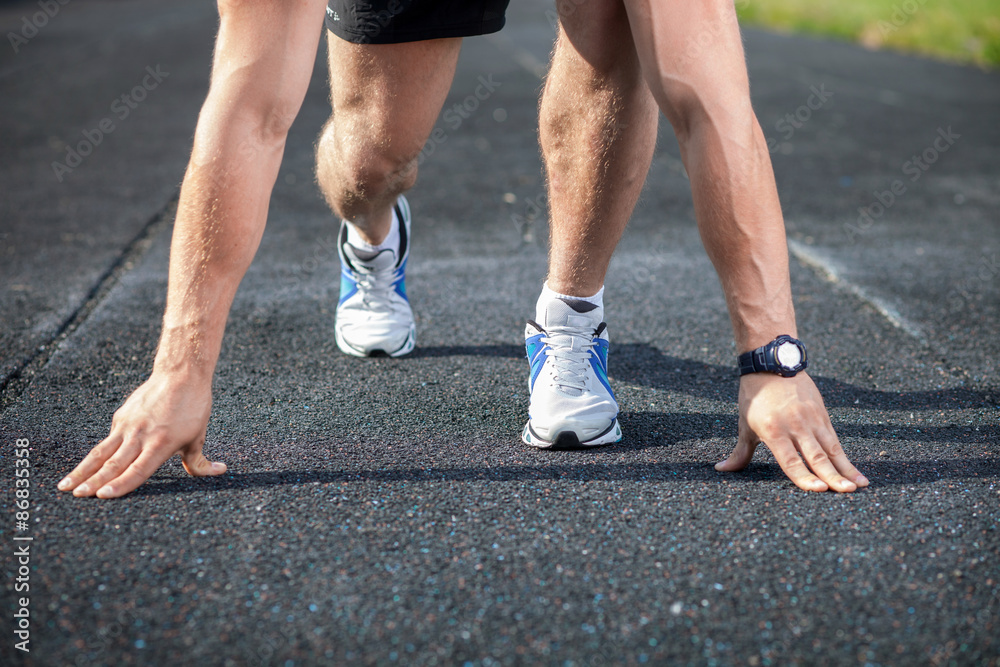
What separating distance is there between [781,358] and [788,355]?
0.06 ft

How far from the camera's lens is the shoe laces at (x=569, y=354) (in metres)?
2.18

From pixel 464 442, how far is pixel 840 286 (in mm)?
2041

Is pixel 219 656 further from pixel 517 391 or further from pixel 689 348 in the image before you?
pixel 689 348

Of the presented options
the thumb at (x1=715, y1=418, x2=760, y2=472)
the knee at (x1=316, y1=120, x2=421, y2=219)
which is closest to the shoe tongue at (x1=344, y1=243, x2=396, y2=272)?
the knee at (x1=316, y1=120, x2=421, y2=219)

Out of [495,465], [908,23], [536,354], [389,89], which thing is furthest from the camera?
[908,23]

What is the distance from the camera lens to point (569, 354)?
222 centimetres

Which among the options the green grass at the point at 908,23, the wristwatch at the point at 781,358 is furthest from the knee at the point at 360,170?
the green grass at the point at 908,23

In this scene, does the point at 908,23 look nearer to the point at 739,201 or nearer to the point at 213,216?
the point at 739,201

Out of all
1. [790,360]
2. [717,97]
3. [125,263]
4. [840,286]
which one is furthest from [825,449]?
[125,263]

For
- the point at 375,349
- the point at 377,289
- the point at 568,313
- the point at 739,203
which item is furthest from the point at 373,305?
the point at 739,203

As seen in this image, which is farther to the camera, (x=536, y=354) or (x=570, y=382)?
(x=536, y=354)

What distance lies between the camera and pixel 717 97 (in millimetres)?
1842

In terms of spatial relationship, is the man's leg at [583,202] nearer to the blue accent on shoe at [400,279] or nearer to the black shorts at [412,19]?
the black shorts at [412,19]

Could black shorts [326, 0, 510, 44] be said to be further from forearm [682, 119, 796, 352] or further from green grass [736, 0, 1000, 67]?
green grass [736, 0, 1000, 67]
